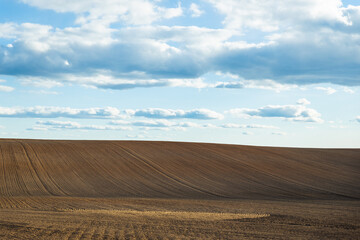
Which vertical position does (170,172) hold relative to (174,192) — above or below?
above

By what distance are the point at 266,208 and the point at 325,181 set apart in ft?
55.2

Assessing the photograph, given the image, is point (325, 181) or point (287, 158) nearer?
point (325, 181)

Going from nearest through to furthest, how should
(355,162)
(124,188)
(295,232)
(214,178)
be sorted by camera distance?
(295,232) < (124,188) < (214,178) < (355,162)

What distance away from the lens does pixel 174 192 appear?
34031 mm

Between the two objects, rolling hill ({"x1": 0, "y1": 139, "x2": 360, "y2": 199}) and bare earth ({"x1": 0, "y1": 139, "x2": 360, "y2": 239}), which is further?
rolling hill ({"x1": 0, "y1": 139, "x2": 360, "y2": 199})

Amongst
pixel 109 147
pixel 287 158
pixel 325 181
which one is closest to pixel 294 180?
pixel 325 181

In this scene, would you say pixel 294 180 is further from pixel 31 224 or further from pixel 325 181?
pixel 31 224

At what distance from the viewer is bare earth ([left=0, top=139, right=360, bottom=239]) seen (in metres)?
16.3

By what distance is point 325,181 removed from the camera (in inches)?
1567

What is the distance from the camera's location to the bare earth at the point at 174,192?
16328mm

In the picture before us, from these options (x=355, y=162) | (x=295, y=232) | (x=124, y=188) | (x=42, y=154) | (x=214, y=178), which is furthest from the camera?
(x=355, y=162)

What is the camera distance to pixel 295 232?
16078mm

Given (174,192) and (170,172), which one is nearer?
(174,192)

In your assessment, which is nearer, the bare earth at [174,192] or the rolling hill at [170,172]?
the bare earth at [174,192]
